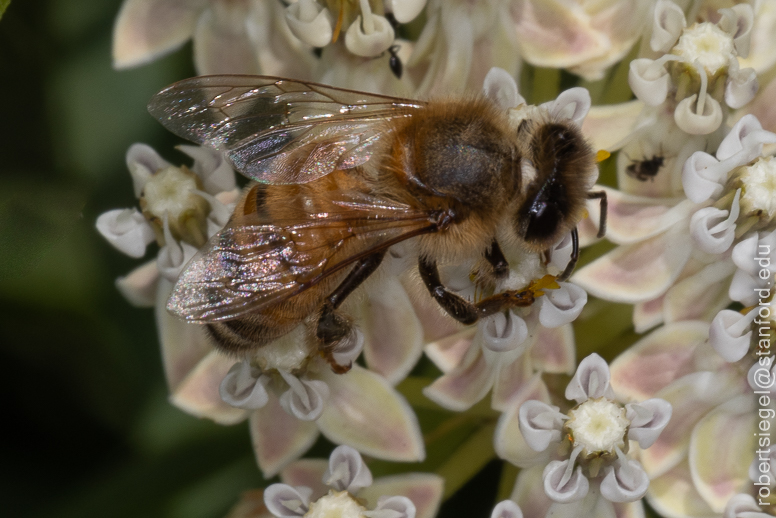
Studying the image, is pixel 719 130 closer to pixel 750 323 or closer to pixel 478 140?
pixel 750 323

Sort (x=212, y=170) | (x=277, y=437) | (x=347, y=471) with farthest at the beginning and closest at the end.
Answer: (x=212, y=170) < (x=277, y=437) < (x=347, y=471)

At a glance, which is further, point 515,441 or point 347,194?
point 515,441

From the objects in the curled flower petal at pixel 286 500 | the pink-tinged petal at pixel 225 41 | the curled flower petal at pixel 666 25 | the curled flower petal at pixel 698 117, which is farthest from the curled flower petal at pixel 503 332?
the pink-tinged petal at pixel 225 41

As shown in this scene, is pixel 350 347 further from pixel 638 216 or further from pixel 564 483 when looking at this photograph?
pixel 638 216

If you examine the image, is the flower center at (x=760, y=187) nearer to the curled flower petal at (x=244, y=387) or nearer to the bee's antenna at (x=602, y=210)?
the bee's antenna at (x=602, y=210)

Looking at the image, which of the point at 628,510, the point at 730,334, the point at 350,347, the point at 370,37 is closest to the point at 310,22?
the point at 370,37

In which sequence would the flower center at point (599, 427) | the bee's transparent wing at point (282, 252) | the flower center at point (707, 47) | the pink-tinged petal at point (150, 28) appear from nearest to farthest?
1. the bee's transparent wing at point (282, 252)
2. the flower center at point (599, 427)
3. the flower center at point (707, 47)
4. the pink-tinged petal at point (150, 28)
